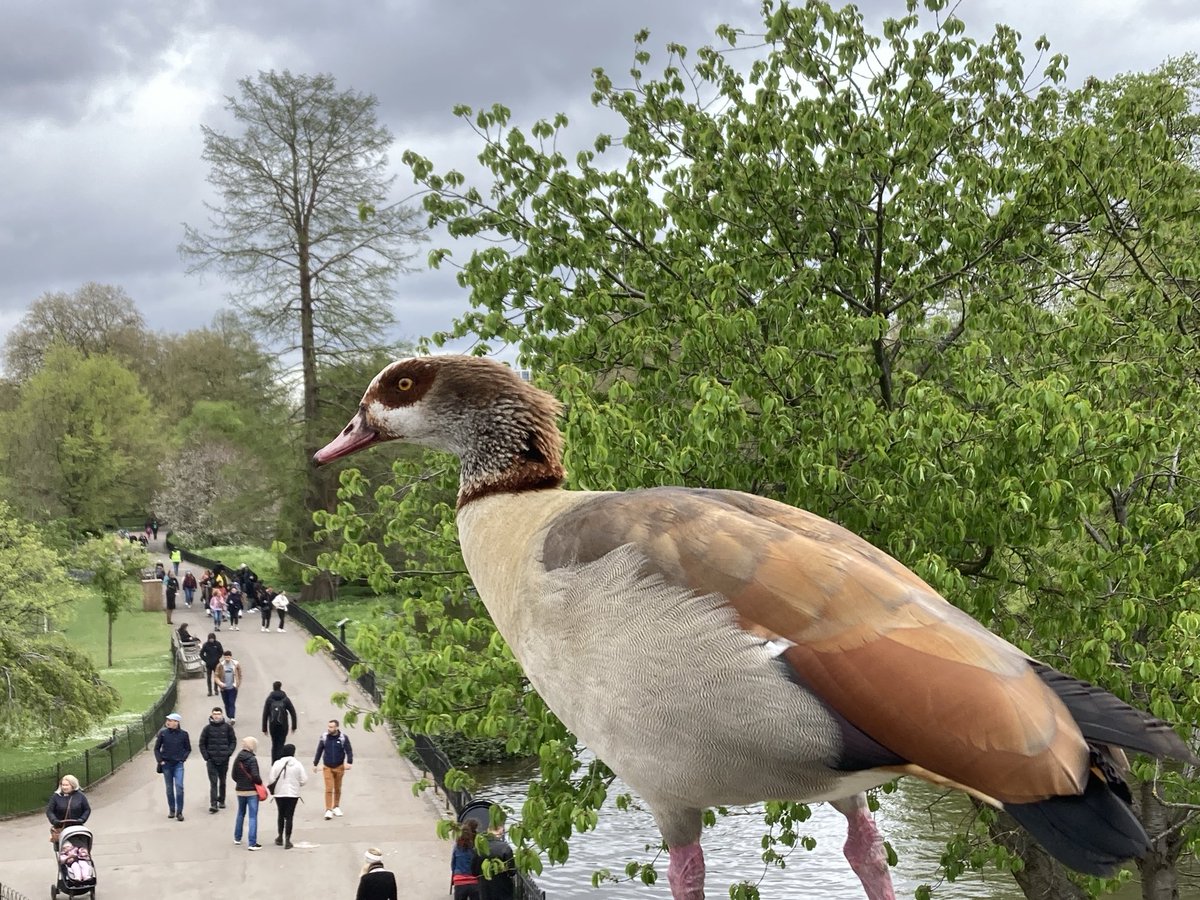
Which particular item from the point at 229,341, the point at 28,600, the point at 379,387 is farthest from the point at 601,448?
the point at 229,341

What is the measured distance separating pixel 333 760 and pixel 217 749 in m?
1.73

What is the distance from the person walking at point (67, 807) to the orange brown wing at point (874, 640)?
12798 mm

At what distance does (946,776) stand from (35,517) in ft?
155

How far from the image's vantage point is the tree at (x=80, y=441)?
4862cm

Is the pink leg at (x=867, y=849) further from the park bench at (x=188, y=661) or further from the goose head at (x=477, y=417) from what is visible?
the park bench at (x=188, y=661)

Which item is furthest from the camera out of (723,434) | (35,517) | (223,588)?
(35,517)

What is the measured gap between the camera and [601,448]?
277 inches

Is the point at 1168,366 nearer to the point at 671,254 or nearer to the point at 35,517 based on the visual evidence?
the point at 671,254

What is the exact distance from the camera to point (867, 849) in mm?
3008

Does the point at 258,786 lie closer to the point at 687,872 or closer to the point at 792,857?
the point at 792,857

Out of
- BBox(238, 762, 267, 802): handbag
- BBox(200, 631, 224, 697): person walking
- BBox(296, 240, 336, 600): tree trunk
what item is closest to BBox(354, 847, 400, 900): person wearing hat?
BBox(238, 762, 267, 802): handbag

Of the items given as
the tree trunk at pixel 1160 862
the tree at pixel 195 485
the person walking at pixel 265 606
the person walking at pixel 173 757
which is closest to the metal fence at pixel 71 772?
the person walking at pixel 173 757

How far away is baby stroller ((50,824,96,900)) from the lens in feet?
41.7

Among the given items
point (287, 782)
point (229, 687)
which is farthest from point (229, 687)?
point (287, 782)
